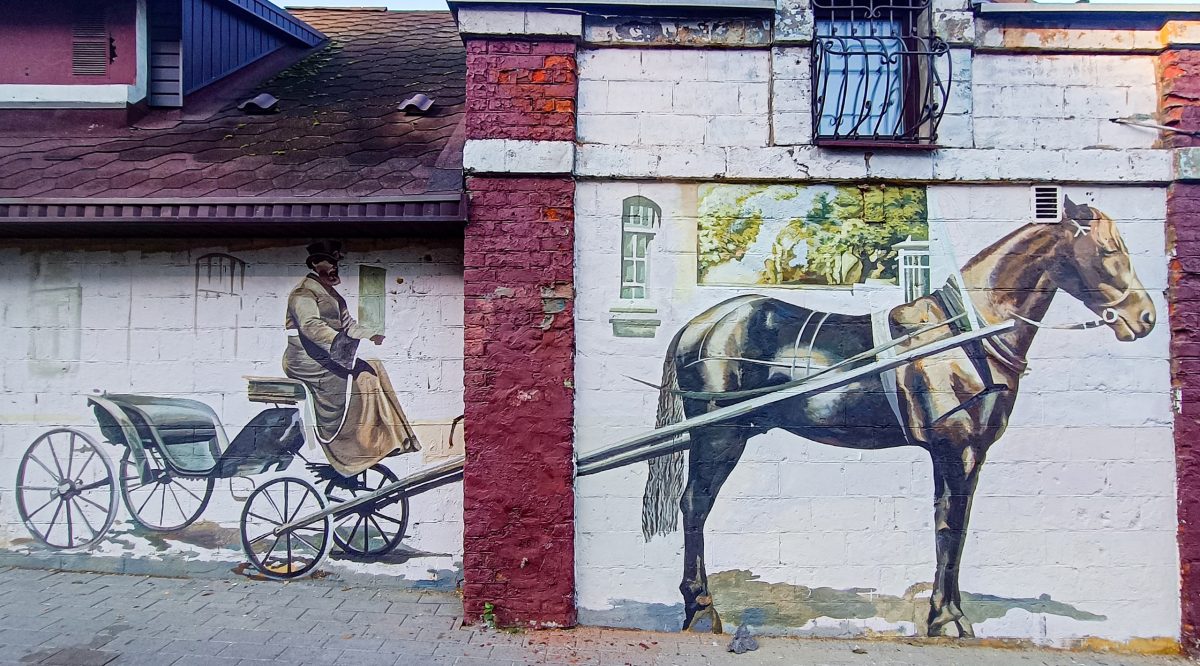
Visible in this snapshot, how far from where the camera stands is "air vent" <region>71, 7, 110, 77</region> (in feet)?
21.0

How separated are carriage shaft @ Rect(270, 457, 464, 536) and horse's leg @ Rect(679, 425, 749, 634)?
1.70 meters

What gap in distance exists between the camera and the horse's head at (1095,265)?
478 centimetres

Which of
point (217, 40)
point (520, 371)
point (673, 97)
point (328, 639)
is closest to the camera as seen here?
point (328, 639)

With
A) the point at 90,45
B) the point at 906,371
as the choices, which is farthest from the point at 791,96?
the point at 90,45

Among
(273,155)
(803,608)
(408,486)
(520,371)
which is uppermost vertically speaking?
(273,155)

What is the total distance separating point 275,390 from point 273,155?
1.80 metres

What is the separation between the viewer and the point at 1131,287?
4777 millimetres

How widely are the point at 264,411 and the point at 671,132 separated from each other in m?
3.60

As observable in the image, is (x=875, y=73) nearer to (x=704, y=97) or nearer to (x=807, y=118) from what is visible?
(x=807, y=118)

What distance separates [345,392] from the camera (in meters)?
5.29

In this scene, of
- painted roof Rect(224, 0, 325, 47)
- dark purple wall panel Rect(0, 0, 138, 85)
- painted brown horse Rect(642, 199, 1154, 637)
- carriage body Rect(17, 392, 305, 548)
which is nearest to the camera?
painted brown horse Rect(642, 199, 1154, 637)

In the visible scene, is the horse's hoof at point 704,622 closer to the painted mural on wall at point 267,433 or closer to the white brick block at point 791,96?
the painted mural on wall at point 267,433

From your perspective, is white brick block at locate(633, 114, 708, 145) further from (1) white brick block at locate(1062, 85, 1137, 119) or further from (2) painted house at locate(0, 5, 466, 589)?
(1) white brick block at locate(1062, 85, 1137, 119)

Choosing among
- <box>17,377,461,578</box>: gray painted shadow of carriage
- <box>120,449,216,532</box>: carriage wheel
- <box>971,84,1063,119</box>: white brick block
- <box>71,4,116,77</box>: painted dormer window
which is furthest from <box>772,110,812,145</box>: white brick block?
<box>71,4,116,77</box>: painted dormer window
